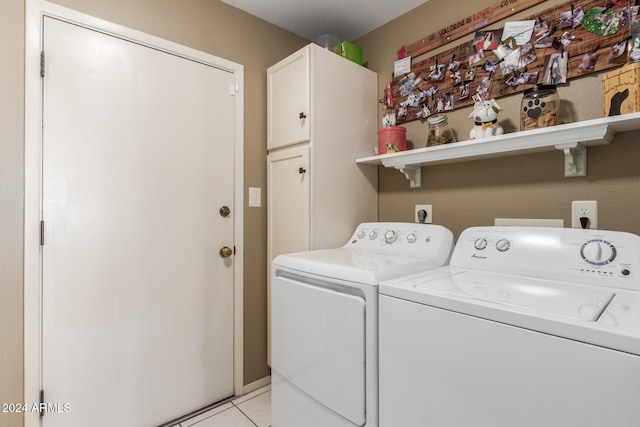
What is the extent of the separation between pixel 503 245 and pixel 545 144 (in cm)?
48

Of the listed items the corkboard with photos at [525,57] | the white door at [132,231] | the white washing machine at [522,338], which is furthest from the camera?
the white door at [132,231]

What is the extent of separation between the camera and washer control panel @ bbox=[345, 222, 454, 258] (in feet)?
4.93

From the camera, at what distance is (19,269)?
1366mm

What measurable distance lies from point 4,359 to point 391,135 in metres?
2.13

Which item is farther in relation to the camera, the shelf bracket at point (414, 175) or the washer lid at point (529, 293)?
the shelf bracket at point (414, 175)

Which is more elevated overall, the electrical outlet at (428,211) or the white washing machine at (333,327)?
the electrical outlet at (428,211)

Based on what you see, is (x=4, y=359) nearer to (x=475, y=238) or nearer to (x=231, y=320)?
(x=231, y=320)

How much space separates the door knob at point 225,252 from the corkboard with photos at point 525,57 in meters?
1.39

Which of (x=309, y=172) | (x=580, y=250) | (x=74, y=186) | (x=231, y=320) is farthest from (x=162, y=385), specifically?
(x=580, y=250)

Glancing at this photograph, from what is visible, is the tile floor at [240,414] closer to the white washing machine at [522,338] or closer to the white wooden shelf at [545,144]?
the white washing machine at [522,338]

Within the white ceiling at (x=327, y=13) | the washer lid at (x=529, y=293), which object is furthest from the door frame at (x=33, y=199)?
the washer lid at (x=529, y=293)

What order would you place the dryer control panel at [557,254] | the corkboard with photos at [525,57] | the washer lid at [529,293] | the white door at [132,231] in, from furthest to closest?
1. the white door at [132,231]
2. the corkboard with photos at [525,57]
3. the dryer control panel at [557,254]
4. the washer lid at [529,293]

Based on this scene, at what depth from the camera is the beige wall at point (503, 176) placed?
131 cm

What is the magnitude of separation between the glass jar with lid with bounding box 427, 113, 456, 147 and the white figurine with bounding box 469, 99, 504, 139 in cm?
20
